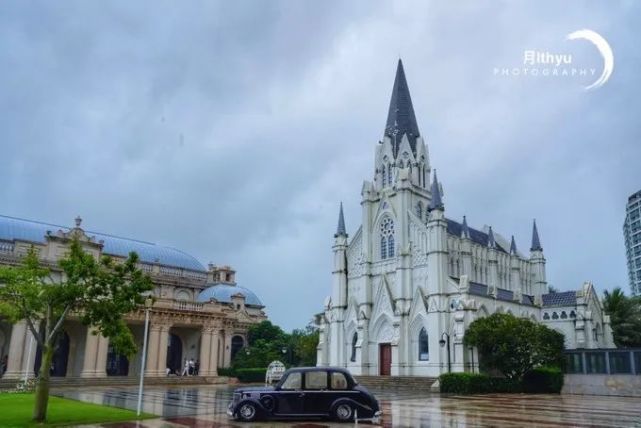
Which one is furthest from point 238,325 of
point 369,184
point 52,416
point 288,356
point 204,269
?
point 52,416

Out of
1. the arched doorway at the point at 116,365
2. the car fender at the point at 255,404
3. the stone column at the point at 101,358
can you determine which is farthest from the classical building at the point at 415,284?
the car fender at the point at 255,404

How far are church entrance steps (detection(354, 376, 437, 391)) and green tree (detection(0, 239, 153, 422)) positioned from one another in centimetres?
2820

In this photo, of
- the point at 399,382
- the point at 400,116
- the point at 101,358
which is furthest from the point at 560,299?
the point at 101,358

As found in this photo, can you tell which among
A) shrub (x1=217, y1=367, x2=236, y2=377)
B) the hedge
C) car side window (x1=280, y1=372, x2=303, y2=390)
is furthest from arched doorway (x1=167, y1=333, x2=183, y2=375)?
car side window (x1=280, y1=372, x2=303, y2=390)

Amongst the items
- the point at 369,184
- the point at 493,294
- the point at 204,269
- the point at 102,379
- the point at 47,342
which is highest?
the point at 369,184

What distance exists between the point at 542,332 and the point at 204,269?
151 ft

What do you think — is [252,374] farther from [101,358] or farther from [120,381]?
[101,358]

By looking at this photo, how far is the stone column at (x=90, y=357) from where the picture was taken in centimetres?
4359

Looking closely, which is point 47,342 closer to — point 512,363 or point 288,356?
point 512,363

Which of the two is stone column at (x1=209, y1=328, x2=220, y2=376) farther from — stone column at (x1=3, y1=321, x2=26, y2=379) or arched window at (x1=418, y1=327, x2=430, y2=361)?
arched window at (x1=418, y1=327, x2=430, y2=361)

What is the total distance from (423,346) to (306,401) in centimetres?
3356

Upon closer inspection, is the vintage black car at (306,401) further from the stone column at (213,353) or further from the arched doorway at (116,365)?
the arched doorway at (116,365)

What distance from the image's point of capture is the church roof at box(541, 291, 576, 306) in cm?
5622

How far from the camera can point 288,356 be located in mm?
59156
